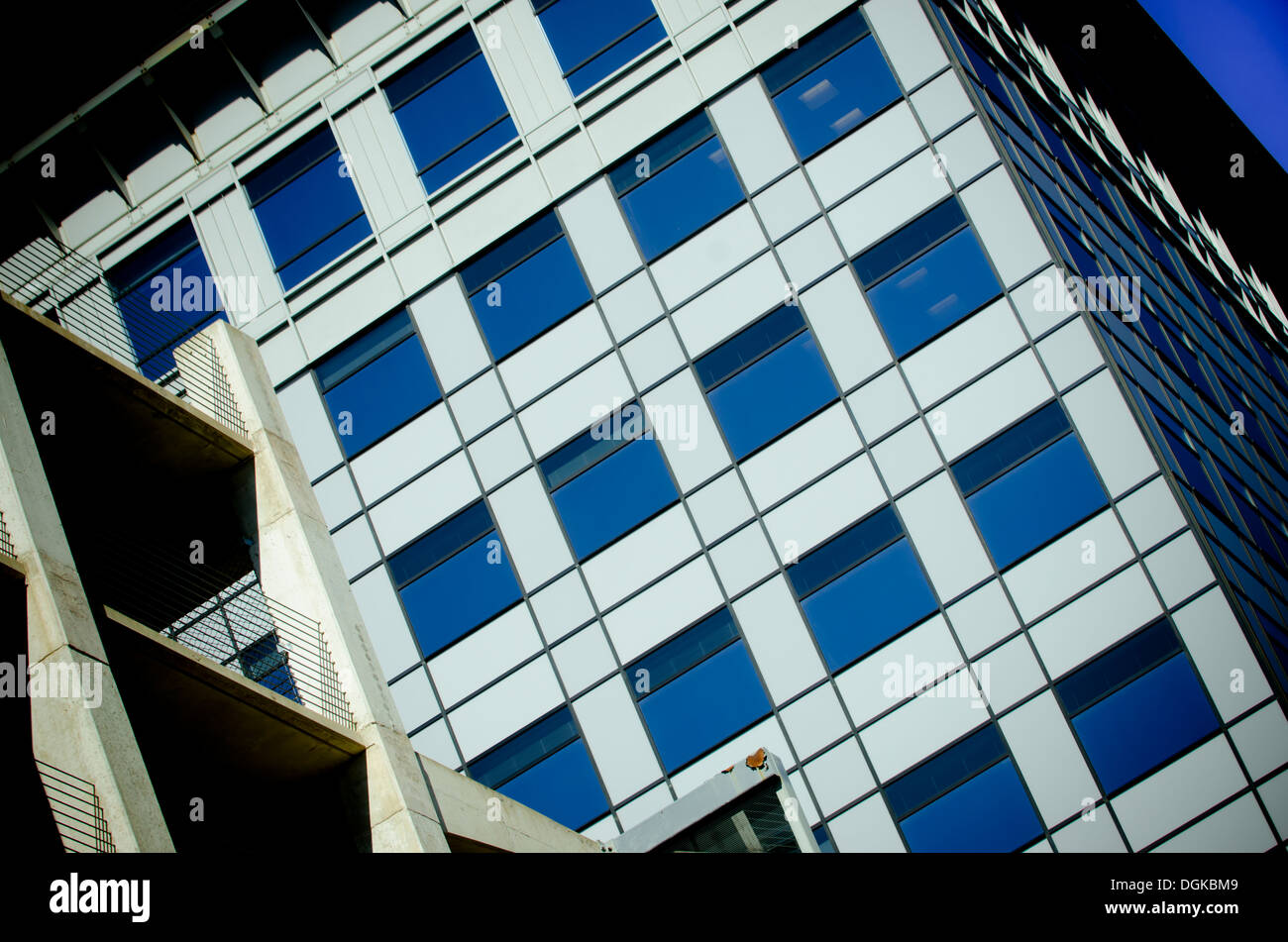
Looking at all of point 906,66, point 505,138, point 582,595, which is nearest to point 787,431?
point 582,595

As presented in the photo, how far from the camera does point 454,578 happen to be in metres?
24.0

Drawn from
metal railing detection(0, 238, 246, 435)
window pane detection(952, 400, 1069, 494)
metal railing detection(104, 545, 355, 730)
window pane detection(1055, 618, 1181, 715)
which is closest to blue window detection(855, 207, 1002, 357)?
window pane detection(952, 400, 1069, 494)

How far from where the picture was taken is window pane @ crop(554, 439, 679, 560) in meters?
23.1

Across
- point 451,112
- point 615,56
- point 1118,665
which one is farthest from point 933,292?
point 451,112

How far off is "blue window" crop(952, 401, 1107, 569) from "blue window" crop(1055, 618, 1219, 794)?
7.66 ft

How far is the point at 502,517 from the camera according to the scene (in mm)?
23953

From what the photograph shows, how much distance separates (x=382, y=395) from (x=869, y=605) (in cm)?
1156

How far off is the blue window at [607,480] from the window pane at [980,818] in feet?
24.6

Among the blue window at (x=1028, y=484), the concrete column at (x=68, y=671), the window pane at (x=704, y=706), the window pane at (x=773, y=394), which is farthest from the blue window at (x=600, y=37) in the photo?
the concrete column at (x=68, y=671)

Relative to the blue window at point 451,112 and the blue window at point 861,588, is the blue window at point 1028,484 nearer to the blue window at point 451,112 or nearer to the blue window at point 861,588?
the blue window at point 861,588

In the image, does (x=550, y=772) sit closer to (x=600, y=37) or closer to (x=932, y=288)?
(x=932, y=288)

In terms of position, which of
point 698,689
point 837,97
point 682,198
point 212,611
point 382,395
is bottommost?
point 212,611

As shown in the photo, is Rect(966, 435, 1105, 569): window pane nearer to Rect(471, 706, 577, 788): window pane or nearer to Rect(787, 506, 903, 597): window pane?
Rect(787, 506, 903, 597): window pane
